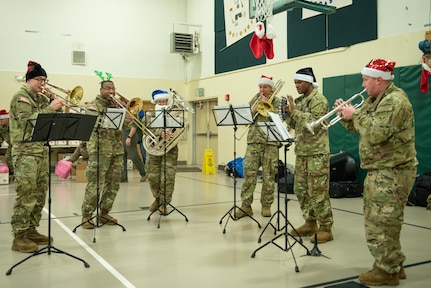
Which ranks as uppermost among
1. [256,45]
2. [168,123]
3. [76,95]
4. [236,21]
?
[236,21]

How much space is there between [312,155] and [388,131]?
1506 millimetres

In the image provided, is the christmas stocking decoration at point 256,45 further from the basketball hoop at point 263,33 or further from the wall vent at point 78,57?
the wall vent at point 78,57

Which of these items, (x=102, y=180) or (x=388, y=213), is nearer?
(x=388, y=213)

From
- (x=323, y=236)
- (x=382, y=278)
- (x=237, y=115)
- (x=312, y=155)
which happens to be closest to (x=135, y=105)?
(x=237, y=115)

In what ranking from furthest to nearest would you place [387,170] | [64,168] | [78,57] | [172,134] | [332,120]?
[78,57], [64,168], [172,134], [332,120], [387,170]

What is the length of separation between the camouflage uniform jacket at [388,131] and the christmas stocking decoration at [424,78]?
4.17 m

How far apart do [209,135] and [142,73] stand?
2.96 meters

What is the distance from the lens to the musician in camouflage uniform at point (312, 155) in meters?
4.65

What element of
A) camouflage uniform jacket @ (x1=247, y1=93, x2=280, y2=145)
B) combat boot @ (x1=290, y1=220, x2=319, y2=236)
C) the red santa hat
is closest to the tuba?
camouflage uniform jacket @ (x1=247, y1=93, x2=280, y2=145)

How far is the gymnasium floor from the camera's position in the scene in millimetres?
3582

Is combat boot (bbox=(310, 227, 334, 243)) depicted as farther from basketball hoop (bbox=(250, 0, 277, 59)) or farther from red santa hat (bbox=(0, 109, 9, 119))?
red santa hat (bbox=(0, 109, 9, 119))

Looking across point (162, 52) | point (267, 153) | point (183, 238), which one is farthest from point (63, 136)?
point (162, 52)

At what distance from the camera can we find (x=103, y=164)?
5355mm

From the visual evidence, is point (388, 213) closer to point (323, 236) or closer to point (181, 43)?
point (323, 236)
